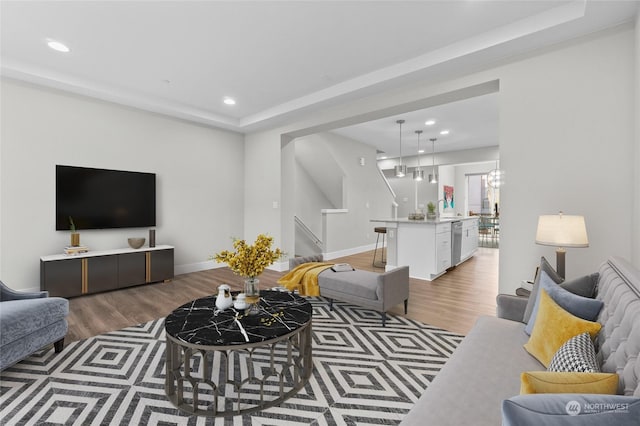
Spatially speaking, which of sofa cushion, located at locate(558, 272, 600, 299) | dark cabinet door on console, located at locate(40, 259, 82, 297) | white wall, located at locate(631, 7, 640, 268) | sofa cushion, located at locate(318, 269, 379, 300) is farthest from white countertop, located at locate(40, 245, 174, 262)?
white wall, located at locate(631, 7, 640, 268)

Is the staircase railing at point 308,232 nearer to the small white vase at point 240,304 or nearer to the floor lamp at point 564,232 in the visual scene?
the small white vase at point 240,304

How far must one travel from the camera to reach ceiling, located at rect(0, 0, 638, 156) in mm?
2545

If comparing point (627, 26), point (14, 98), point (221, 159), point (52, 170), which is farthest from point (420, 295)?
point (14, 98)

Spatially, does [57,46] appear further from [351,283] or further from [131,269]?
[351,283]

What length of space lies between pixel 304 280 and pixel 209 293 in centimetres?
148

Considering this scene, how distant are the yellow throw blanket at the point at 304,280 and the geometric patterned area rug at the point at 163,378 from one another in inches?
23.6

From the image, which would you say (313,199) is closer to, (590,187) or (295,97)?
(295,97)

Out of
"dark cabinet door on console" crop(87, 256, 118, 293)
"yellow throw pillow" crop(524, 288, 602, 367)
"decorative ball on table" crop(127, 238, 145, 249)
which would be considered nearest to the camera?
"yellow throw pillow" crop(524, 288, 602, 367)

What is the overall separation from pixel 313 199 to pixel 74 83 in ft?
17.6

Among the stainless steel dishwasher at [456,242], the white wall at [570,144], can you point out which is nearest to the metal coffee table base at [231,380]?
the white wall at [570,144]

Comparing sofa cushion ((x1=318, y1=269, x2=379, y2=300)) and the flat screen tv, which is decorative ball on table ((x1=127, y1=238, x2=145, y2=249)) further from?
sofa cushion ((x1=318, y1=269, x2=379, y2=300))

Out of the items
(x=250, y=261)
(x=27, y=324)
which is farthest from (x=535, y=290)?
(x=27, y=324)

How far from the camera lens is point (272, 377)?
2123 mm

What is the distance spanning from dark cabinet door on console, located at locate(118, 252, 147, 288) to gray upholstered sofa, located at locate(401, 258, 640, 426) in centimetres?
445
